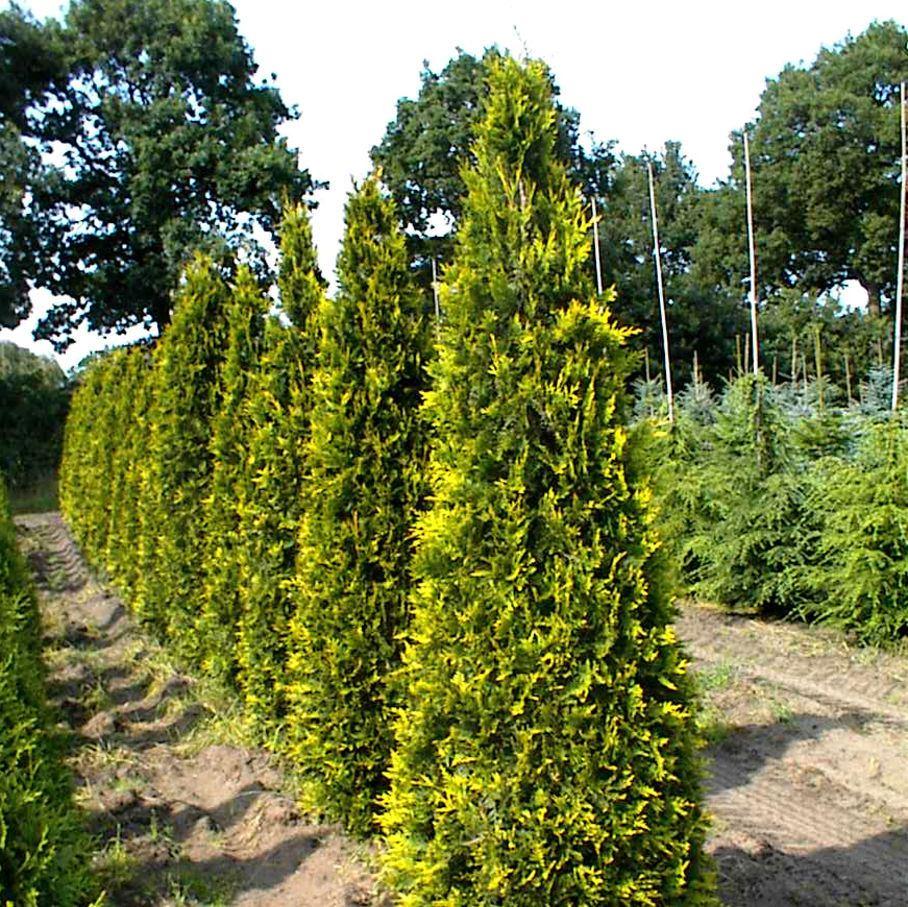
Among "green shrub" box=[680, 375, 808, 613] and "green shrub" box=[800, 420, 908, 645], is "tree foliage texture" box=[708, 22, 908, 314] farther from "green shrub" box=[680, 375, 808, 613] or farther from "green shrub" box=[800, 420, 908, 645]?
"green shrub" box=[800, 420, 908, 645]

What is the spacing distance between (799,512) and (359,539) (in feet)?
20.7

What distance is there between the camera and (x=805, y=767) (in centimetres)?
610

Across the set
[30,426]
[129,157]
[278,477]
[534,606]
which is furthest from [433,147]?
[534,606]

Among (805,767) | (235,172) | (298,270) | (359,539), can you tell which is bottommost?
(805,767)

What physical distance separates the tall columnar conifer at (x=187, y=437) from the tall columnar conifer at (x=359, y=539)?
150 inches

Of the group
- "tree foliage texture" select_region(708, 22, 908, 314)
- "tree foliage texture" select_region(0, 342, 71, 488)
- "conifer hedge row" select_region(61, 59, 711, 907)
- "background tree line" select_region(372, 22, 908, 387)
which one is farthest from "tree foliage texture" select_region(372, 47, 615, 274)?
"conifer hedge row" select_region(61, 59, 711, 907)

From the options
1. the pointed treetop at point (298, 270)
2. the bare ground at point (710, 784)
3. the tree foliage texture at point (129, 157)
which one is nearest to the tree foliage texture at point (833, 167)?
the tree foliage texture at point (129, 157)

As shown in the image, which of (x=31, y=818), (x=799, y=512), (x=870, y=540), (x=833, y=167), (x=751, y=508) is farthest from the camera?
(x=833, y=167)

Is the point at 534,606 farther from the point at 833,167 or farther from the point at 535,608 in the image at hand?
the point at 833,167

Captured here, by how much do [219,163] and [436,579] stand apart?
92.4 feet

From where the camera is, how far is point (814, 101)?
106ft

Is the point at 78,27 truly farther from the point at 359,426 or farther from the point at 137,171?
the point at 359,426

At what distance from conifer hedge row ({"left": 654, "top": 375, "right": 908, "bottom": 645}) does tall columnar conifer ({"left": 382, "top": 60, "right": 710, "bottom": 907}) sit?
498 cm

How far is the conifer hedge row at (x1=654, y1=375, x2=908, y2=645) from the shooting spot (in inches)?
341
